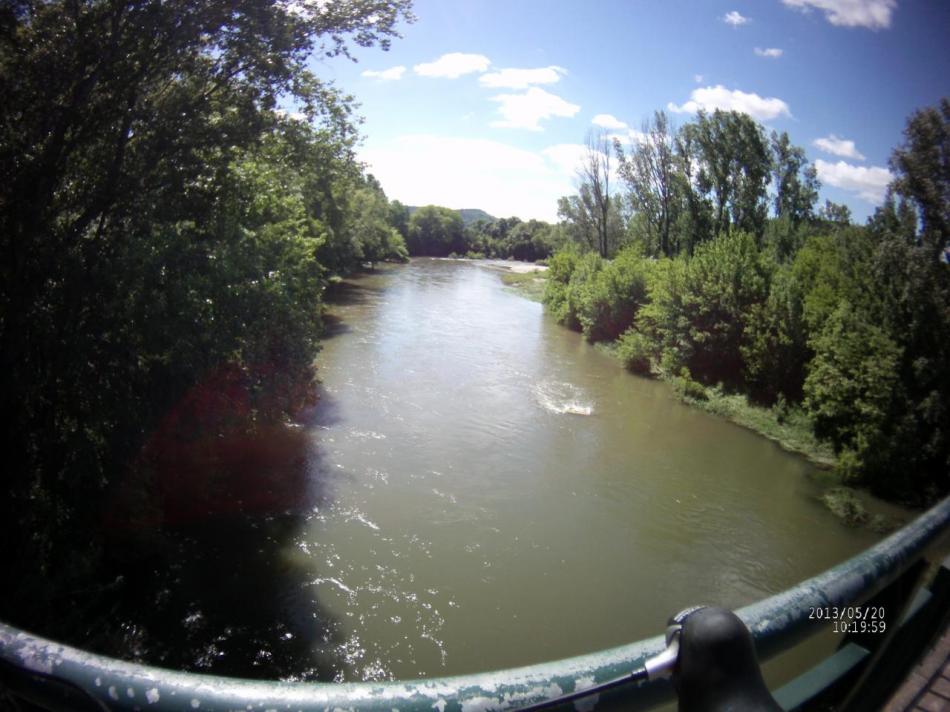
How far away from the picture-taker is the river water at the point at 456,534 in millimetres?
8141

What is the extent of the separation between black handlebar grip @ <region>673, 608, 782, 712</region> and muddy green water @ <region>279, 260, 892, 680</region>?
7685 mm

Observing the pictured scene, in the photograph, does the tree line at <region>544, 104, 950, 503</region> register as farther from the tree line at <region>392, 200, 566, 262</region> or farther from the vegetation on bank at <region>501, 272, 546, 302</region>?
the tree line at <region>392, 200, 566, 262</region>

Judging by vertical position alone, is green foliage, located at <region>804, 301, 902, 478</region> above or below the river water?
above

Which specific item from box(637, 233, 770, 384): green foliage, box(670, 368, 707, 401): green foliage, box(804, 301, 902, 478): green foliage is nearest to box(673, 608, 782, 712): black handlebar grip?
box(804, 301, 902, 478): green foliage

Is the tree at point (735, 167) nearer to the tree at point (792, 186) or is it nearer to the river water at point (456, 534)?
the tree at point (792, 186)

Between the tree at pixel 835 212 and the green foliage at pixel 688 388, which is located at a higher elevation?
the tree at pixel 835 212

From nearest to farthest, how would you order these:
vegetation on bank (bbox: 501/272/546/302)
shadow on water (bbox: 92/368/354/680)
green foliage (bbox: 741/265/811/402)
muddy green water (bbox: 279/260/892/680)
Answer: shadow on water (bbox: 92/368/354/680) → muddy green water (bbox: 279/260/892/680) → green foliage (bbox: 741/265/811/402) → vegetation on bank (bbox: 501/272/546/302)

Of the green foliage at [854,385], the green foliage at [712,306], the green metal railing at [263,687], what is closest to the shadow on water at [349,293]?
the green foliage at [712,306]

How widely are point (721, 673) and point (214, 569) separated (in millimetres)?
9756

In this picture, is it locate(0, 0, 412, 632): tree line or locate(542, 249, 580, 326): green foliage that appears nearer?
locate(0, 0, 412, 632): tree line

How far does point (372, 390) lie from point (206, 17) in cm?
1227

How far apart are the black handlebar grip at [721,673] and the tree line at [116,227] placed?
7442 mm

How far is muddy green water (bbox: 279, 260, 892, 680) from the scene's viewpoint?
8.67 meters

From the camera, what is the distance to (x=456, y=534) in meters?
10.9
